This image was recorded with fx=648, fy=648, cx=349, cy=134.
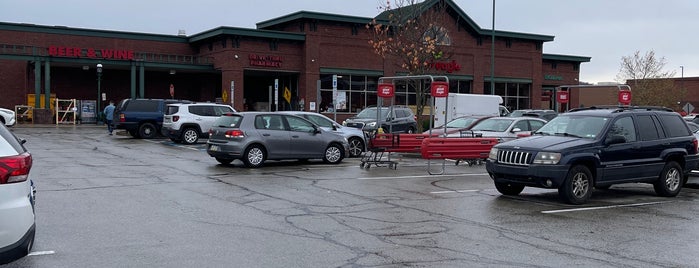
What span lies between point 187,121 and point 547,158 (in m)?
18.0

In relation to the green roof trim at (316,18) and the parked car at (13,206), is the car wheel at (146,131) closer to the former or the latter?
the green roof trim at (316,18)

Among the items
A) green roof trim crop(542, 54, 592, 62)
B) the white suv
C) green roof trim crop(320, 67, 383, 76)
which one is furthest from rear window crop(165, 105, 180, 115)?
green roof trim crop(542, 54, 592, 62)

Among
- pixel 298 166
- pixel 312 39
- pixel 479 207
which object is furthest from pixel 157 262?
pixel 312 39

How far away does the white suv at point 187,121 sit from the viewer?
25641 millimetres

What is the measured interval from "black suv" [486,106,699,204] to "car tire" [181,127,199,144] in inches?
653

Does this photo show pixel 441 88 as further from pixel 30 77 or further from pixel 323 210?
pixel 30 77

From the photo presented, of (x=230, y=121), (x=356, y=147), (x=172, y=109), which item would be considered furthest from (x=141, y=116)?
(x=230, y=121)

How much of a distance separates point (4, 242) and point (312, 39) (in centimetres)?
4128

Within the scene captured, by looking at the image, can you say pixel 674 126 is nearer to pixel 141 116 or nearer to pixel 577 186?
pixel 577 186

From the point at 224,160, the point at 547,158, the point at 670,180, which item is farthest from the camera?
the point at 224,160

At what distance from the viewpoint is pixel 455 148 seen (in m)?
16.0

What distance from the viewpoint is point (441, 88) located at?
16.9 meters

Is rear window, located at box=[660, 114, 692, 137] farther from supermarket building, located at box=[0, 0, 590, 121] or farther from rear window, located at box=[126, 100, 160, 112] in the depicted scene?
supermarket building, located at box=[0, 0, 590, 121]

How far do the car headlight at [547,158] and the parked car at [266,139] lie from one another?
7928mm
